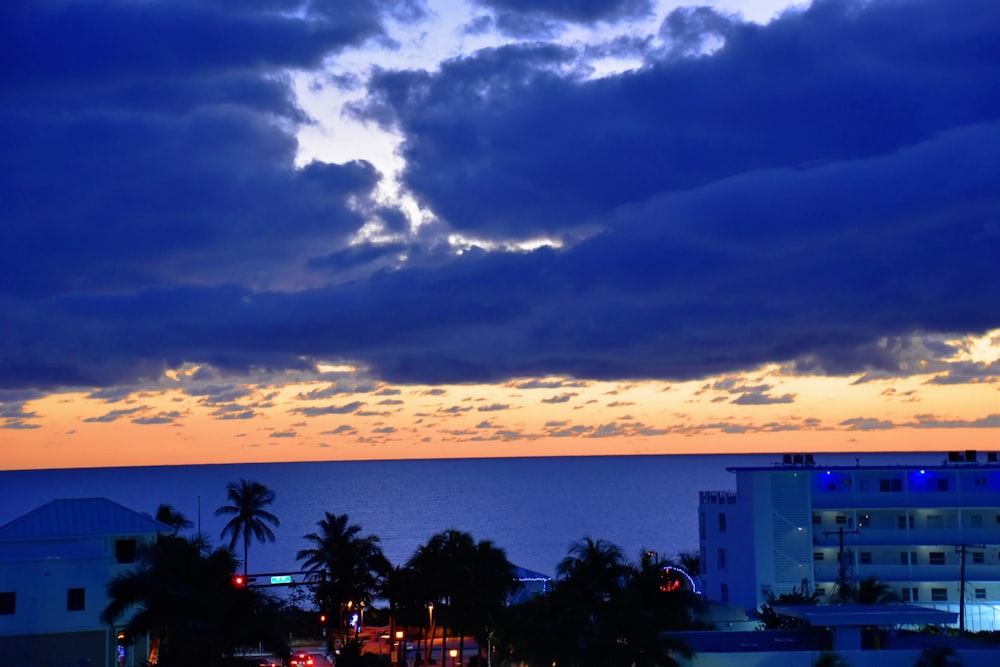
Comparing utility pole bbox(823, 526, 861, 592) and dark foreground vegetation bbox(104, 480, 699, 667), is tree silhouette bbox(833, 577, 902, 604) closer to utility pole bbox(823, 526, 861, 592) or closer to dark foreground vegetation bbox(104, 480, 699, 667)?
dark foreground vegetation bbox(104, 480, 699, 667)

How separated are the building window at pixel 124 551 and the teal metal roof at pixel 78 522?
0.77 m

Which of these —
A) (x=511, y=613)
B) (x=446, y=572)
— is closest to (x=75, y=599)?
(x=511, y=613)

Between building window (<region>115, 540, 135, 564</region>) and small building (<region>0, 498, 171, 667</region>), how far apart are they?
525 millimetres

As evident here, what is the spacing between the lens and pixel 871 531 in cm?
8994

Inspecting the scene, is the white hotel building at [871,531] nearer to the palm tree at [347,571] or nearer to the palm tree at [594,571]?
the palm tree at [347,571]

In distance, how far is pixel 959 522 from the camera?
292 ft

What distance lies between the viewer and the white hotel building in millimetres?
87812

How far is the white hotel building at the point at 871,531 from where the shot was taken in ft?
288

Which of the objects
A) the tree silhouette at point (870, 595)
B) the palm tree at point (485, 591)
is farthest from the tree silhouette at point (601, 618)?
the palm tree at point (485, 591)

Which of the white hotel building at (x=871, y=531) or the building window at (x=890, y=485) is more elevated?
the building window at (x=890, y=485)

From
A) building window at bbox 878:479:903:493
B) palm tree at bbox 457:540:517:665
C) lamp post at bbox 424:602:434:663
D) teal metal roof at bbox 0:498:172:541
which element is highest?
building window at bbox 878:479:903:493

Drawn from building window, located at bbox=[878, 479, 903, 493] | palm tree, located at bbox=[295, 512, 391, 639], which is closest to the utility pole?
building window, located at bbox=[878, 479, 903, 493]

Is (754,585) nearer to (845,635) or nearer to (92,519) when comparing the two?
(845,635)

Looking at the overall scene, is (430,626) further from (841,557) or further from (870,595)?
(870,595)
